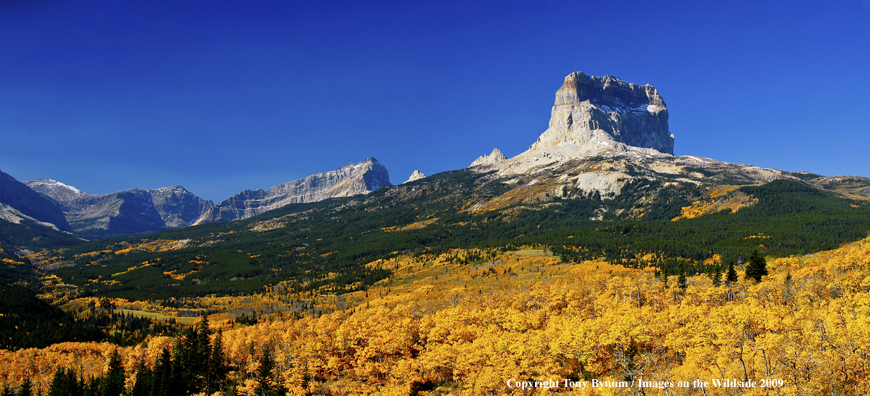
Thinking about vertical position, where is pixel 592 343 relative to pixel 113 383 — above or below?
above

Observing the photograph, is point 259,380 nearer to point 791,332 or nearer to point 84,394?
point 84,394

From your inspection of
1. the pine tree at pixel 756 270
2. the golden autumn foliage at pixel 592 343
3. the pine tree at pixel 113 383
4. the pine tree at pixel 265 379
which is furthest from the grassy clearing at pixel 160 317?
the pine tree at pixel 756 270

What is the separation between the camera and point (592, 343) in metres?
69.6

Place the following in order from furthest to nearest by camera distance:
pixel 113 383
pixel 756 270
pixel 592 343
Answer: pixel 756 270
pixel 113 383
pixel 592 343

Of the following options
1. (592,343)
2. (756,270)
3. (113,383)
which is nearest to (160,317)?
(113,383)

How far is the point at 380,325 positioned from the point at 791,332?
7722 centimetres

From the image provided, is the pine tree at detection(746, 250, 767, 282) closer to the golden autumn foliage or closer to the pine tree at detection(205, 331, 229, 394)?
the golden autumn foliage

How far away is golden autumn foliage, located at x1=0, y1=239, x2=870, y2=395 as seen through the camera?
51.0 m

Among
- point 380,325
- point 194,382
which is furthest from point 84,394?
point 380,325

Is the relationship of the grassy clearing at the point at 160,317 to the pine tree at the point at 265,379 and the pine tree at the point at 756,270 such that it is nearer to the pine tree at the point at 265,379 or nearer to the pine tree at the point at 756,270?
the pine tree at the point at 265,379

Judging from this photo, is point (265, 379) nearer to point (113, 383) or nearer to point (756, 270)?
point (113, 383)

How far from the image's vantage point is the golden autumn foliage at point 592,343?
51.0m

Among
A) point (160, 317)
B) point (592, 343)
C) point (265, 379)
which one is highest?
point (592, 343)

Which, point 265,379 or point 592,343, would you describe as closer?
point 592,343
